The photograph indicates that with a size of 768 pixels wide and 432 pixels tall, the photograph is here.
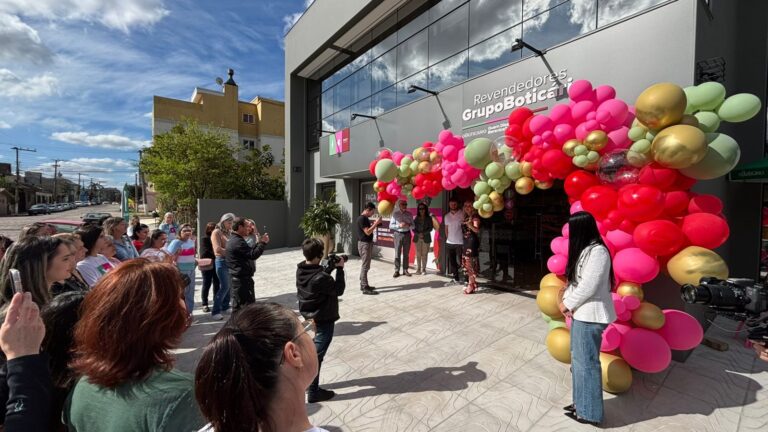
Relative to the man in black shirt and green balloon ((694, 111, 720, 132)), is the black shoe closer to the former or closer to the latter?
the man in black shirt

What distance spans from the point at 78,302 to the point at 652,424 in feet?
12.7

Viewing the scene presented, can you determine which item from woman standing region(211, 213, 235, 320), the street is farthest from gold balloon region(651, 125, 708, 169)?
the street

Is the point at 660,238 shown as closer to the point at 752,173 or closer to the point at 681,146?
the point at 681,146

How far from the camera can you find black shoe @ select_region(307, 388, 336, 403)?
9.80 feet

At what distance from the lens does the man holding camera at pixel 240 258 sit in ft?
14.4

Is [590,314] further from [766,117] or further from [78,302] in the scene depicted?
[766,117]

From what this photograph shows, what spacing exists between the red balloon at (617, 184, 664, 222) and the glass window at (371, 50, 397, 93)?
7274 millimetres

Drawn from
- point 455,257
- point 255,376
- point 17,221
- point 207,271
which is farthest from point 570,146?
point 17,221

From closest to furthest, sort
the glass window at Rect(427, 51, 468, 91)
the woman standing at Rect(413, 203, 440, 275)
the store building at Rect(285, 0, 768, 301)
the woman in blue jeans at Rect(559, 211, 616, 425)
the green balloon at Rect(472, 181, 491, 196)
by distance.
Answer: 1. the woman in blue jeans at Rect(559, 211, 616, 425)
2. the store building at Rect(285, 0, 768, 301)
3. the green balloon at Rect(472, 181, 491, 196)
4. the glass window at Rect(427, 51, 468, 91)
5. the woman standing at Rect(413, 203, 440, 275)

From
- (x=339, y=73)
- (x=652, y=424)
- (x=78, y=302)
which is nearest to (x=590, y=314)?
(x=652, y=424)

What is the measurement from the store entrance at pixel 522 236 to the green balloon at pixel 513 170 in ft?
7.18

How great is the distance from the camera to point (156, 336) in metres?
1.18

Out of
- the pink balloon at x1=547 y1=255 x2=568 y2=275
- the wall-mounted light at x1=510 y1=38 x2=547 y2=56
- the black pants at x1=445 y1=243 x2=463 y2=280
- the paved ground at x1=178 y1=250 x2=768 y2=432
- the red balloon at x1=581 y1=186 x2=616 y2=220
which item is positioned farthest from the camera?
the black pants at x1=445 y1=243 x2=463 y2=280

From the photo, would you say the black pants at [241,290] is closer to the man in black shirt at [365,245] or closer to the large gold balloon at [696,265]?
the man in black shirt at [365,245]
